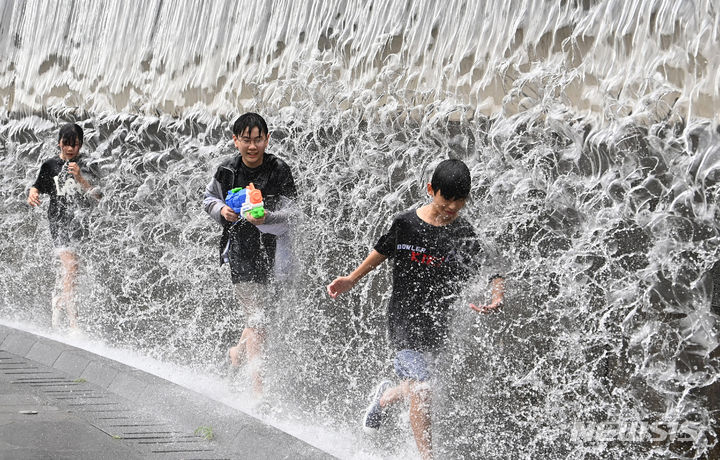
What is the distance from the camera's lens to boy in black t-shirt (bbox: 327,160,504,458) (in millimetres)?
4605

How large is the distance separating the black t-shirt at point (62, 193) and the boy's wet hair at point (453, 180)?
164 inches

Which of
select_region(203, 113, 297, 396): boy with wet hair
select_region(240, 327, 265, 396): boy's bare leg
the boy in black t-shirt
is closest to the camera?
the boy in black t-shirt

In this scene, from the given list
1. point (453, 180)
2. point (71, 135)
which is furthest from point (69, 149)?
point (453, 180)

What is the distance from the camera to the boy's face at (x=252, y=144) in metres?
5.69

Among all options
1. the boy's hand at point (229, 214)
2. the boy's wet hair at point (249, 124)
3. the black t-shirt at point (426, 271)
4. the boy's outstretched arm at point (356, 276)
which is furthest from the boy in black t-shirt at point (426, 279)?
the boy's wet hair at point (249, 124)

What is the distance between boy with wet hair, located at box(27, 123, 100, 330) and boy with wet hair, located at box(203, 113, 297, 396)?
2344 millimetres

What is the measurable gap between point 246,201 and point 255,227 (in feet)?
1.17

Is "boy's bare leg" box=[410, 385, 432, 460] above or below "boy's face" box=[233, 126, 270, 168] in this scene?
below

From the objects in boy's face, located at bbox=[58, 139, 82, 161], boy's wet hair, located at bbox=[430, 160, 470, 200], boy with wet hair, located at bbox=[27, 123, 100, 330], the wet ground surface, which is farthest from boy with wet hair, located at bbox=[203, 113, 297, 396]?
boy's face, located at bbox=[58, 139, 82, 161]

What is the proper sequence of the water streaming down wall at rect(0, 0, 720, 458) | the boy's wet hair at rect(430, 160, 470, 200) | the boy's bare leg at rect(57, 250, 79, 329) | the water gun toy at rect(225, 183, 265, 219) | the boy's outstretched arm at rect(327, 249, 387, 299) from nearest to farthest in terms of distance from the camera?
the water streaming down wall at rect(0, 0, 720, 458) → the boy's wet hair at rect(430, 160, 470, 200) → the boy's outstretched arm at rect(327, 249, 387, 299) → the water gun toy at rect(225, 183, 265, 219) → the boy's bare leg at rect(57, 250, 79, 329)

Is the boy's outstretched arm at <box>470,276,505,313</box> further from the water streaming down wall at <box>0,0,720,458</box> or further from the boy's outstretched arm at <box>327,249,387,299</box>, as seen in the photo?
the boy's outstretched arm at <box>327,249,387,299</box>

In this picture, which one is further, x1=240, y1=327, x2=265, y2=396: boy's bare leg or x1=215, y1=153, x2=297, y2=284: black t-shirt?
x1=240, y1=327, x2=265, y2=396: boy's bare leg

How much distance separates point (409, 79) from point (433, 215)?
154cm

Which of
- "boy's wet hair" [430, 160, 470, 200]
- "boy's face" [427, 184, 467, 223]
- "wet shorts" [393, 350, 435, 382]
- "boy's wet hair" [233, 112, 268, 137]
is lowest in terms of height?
"wet shorts" [393, 350, 435, 382]
